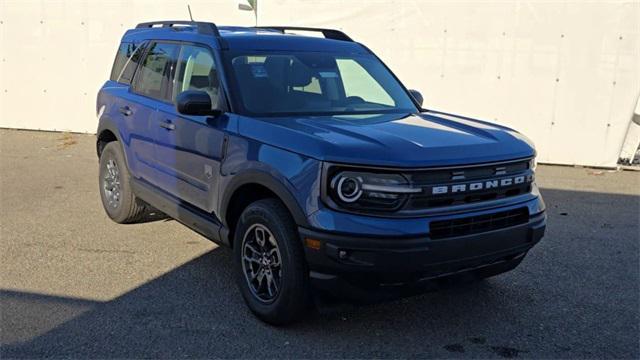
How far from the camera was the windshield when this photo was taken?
14.2ft

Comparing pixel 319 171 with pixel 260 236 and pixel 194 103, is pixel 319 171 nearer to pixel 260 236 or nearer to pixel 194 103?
pixel 260 236

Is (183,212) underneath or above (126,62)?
underneath

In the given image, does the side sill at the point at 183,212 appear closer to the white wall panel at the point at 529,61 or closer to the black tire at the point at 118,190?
the black tire at the point at 118,190

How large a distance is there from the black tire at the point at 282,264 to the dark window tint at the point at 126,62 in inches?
103

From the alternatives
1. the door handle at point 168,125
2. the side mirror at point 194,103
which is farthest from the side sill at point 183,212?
the side mirror at point 194,103

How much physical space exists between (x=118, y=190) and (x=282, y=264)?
9.96 feet

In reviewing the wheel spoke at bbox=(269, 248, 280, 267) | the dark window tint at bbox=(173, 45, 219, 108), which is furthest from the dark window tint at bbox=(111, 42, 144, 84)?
the wheel spoke at bbox=(269, 248, 280, 267)

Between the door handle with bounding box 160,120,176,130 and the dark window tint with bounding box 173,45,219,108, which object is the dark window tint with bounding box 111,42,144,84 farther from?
the door handle with bounding box 160,120,176,130

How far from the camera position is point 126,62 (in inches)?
241

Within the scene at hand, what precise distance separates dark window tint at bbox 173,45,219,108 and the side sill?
2.63 ft

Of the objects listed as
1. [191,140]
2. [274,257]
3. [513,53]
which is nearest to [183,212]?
[191,140]

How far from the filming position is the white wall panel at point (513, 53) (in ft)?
30.7

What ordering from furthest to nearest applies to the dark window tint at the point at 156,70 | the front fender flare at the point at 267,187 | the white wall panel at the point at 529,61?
the white wall panel at the point at 529,61
the dark window tint at the point at 156,70
the front fender flare at the point at 267,187

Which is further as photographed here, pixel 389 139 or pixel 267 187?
pixel 267 187
